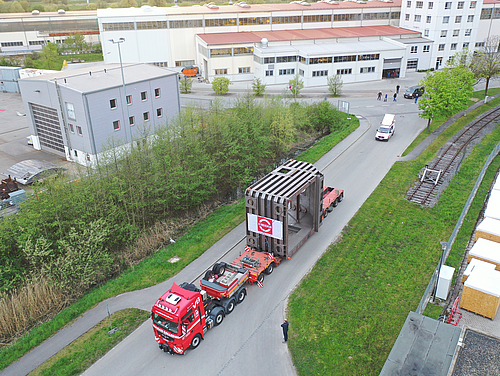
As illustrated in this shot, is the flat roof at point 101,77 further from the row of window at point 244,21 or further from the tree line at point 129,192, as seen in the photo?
the row of window at point 244,21

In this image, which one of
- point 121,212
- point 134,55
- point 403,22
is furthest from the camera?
point 403,22

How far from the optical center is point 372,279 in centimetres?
2134

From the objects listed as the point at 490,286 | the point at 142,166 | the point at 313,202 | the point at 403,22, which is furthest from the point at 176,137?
the point at 403,22

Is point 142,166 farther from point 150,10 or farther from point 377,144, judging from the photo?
point 150,10

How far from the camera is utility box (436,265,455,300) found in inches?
769

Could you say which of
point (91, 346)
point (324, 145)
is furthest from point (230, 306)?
point (324, 145)

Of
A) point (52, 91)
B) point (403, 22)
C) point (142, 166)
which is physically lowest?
point (142, 166)

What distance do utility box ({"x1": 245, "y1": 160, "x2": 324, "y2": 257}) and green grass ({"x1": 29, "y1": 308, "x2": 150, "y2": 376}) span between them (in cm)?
727

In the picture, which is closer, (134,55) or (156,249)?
(156,249)

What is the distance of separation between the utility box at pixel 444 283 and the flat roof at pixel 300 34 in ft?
171

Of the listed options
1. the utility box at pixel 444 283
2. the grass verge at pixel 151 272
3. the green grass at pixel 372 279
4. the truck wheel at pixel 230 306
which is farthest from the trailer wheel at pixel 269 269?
the utility box at pixel 444 283

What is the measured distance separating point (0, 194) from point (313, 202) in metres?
24.4

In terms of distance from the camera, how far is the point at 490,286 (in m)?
18.6

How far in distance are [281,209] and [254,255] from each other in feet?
9.87
